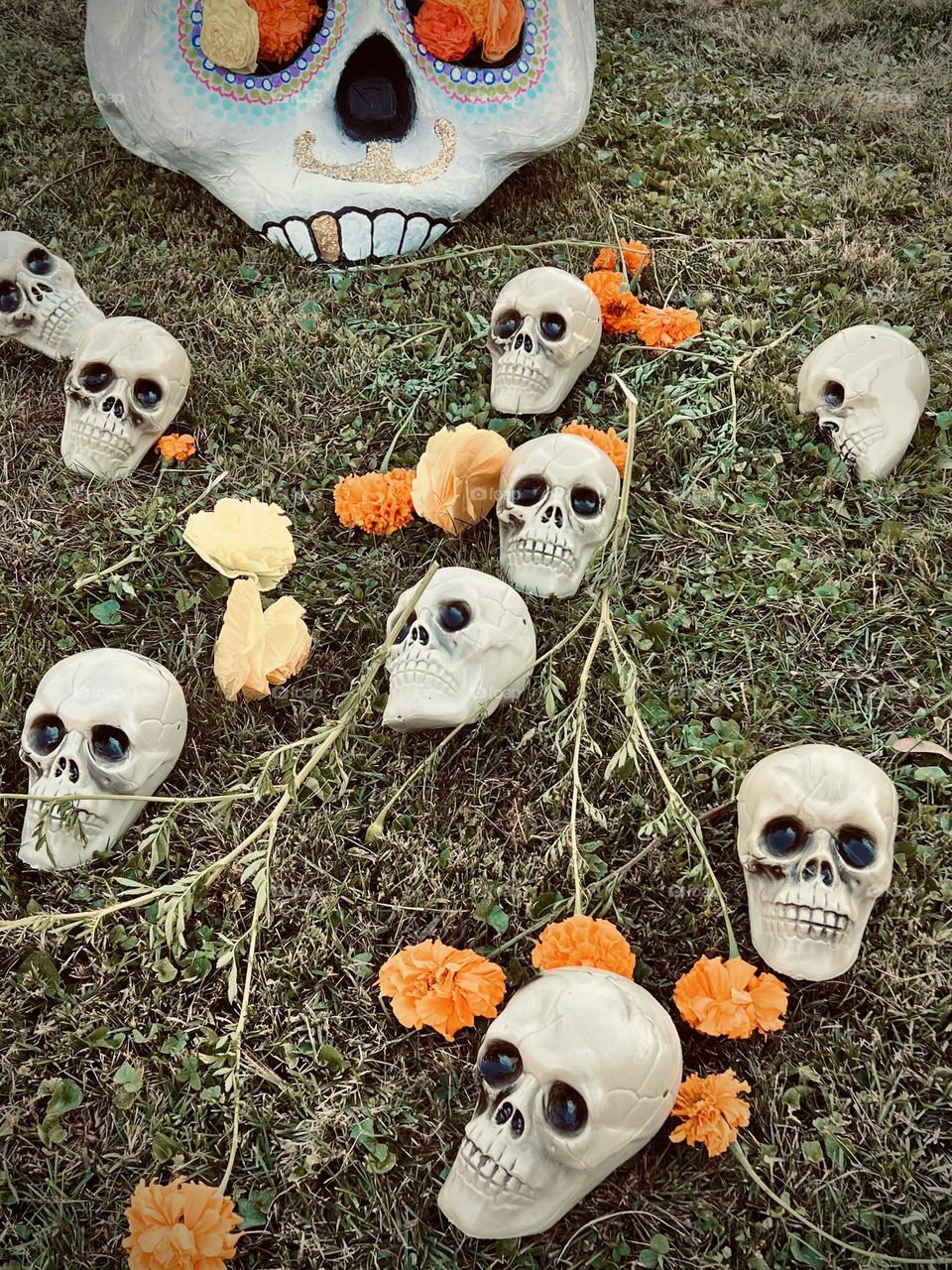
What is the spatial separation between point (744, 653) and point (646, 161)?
7.06 ft

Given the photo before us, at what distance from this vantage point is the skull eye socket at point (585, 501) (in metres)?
2.36

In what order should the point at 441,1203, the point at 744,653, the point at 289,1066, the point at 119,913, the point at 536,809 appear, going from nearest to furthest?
the point at 441,1203 → the point at 289,1066 → the point at 119,913 → the point at 536,809 → the point at 744,653

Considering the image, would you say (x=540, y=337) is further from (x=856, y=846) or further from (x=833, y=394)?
(x=856, y=846)

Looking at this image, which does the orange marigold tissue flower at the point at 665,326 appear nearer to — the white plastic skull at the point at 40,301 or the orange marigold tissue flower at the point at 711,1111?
the white plastic skull at the point at 40,301

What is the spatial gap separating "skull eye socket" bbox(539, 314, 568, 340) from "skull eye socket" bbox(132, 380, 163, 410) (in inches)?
37.8

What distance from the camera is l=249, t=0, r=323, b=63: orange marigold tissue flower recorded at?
10.4 ft

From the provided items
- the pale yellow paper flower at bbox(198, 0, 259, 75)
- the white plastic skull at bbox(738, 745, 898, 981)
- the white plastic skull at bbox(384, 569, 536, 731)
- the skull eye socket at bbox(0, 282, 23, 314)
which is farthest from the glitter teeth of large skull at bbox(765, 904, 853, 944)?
the pale yellow paper flower at bbox(198, 0, 259, 75)

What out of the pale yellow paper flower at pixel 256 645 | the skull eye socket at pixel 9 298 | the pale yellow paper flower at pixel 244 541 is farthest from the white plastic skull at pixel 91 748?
the skull eye socket at pixel 9 298

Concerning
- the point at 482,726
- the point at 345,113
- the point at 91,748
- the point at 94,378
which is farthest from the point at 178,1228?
the point at 345,113

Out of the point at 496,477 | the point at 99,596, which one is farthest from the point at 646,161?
the point at 99,596

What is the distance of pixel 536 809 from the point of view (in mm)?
2145

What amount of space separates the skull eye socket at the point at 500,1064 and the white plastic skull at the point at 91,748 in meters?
0.79

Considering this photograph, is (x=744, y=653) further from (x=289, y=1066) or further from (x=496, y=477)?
(x=289, y=1066)

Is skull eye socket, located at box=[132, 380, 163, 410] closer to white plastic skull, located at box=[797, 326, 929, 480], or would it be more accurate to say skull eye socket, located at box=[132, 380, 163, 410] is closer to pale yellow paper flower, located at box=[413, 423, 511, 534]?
pale yellow paper flower, located at box=[413, 423, 511, 534]
